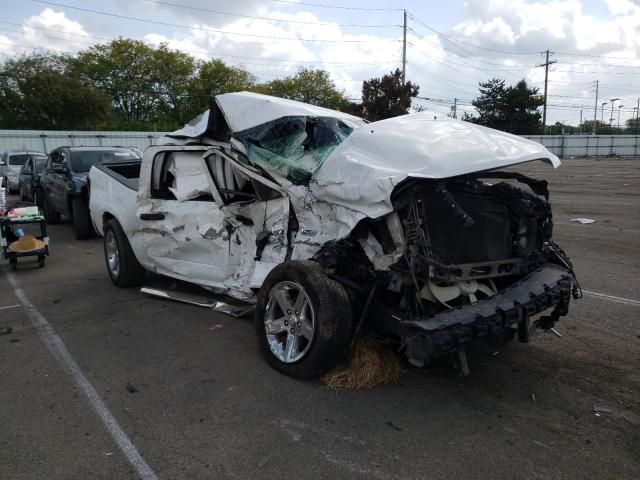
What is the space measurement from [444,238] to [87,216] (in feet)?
29.1

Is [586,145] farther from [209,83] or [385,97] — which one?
[209,83]

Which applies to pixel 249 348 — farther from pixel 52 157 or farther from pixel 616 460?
pixel 52 157

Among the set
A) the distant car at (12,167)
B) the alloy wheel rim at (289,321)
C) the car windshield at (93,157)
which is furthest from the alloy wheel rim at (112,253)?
the distant car at (12,167)

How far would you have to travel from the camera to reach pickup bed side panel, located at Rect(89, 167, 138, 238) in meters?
6.20

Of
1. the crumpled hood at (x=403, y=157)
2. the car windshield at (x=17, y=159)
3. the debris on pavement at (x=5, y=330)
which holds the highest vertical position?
the crumpled hood at (x=403, y=157)

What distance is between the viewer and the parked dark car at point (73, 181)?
10617mm

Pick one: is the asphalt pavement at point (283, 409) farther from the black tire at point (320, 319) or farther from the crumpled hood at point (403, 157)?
the crumpled hood at point (403, 157)

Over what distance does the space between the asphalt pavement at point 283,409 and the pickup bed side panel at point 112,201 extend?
135 cm

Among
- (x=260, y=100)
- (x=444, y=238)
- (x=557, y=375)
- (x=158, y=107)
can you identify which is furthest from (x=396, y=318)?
(x=158, y=107)

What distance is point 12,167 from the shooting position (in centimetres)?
2112

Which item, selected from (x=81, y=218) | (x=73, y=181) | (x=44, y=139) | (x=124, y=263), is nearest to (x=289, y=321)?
(x=124, y=263)

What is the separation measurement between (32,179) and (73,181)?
5.31m

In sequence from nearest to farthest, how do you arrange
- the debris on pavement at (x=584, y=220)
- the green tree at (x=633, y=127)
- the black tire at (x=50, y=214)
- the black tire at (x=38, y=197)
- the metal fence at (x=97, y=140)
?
the debris on pavement at (x=584, y=220) < the black tire at (x=50, y=214) < the black tire at (x=38, y=197) < the metal fence at (x=97, y=140) < the green tree at (x=633, y=127)

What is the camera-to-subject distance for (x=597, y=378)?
12.5 ft
